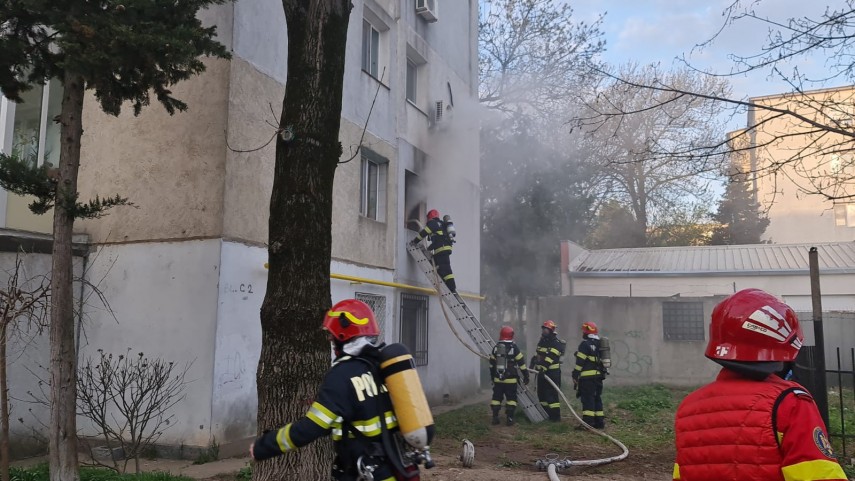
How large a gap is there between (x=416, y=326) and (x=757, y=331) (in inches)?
436

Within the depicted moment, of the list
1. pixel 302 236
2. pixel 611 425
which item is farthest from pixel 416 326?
pixel 302 236

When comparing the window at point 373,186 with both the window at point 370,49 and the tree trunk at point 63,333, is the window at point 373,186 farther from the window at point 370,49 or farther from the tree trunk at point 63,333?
the tree trunk at point 63,333

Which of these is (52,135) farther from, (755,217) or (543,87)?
(755,217)

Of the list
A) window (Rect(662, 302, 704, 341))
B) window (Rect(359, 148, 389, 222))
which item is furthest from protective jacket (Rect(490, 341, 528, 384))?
window (Rect(662, 302, 704, 341))

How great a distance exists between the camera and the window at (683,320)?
17141 millimetres

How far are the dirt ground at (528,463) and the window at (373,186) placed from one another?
461cm

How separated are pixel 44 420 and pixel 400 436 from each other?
255 inches

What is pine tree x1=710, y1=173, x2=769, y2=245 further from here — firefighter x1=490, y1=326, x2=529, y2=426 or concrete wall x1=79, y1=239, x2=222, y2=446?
concrete wall x1=79, y1=239, x2=222, y2=446

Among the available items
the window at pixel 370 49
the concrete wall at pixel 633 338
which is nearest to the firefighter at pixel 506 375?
the window at pixel 370 49

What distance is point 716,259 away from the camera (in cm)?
2150

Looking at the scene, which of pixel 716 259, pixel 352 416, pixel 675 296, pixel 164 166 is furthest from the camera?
pixel 716 259

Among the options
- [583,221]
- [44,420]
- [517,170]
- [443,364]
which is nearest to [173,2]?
[44,420]

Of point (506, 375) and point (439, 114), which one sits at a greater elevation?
point (439, 114)

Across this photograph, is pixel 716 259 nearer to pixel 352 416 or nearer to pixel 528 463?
pixel 528 463
